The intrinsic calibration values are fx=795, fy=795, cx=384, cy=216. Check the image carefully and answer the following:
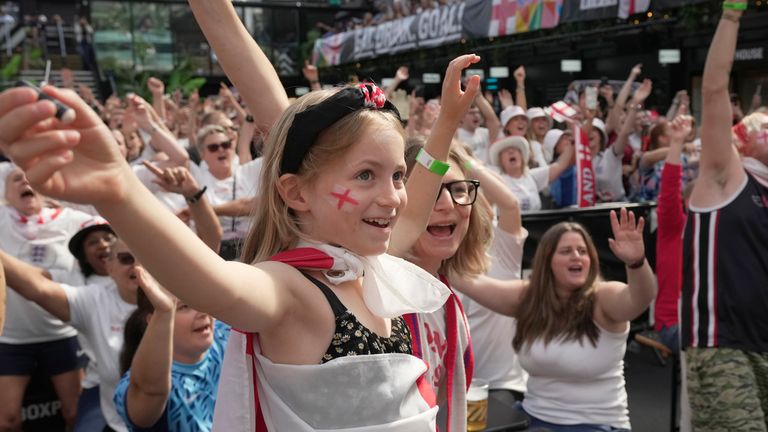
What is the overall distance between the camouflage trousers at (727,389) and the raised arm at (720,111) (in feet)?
2.40

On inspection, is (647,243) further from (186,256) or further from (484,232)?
(186,256)

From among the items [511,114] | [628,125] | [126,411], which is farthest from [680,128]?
[511,114]

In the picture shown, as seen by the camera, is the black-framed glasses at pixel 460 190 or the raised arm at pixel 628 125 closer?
the black-framed glasses at pixel 460 190

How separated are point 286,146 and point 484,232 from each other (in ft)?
4.37

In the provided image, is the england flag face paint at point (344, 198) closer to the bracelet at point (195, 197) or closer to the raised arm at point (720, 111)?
the bracelet at point (195, 197)

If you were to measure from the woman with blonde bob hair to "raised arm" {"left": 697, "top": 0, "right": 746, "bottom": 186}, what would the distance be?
41 centimetres

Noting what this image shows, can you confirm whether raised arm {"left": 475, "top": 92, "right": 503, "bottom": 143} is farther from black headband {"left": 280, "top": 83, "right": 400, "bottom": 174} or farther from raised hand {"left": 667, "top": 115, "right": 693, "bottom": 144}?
black headband {"left": 280, "top": 83, "right": 400, "bottom": 174}

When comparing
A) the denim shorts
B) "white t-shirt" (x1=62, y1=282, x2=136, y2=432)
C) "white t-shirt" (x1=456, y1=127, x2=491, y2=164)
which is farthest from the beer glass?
"white t-shirt" (x1=456, y1=127, x2=491, y2=164)

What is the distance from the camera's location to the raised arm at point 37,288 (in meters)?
3.66

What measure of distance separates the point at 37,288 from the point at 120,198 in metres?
3.01

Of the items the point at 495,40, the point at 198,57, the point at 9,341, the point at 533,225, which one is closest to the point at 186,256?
the point at 9,341

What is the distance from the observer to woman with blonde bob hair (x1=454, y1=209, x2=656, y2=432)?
11.5 ft

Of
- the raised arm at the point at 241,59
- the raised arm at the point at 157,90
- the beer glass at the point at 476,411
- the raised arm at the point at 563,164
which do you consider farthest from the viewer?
the raised arm at the point at 157,90

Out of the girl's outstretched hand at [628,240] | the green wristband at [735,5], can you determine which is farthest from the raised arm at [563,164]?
the girl's outstretched hand at [628,240]
